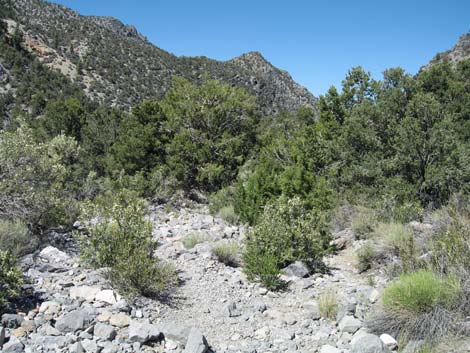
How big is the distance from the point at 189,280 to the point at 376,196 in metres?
5.85

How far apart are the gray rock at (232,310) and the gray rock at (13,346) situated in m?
2.64

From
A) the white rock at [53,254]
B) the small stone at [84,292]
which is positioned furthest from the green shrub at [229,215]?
the small stone at [84,292]

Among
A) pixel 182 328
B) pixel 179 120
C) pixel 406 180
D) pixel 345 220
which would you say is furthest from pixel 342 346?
pixel 179 120

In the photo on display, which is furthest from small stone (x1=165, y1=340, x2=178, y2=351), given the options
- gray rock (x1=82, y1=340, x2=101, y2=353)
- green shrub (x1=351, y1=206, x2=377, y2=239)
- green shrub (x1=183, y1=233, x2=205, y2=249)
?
green shrub (x1=351, y1=206, x2=377, y2=239)

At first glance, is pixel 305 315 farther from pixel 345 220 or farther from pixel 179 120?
pixel 179 120

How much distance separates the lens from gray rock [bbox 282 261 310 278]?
727cm

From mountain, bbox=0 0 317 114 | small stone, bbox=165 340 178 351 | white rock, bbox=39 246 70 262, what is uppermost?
mountain, bbox=0 0 317 114

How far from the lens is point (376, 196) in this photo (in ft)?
34.8

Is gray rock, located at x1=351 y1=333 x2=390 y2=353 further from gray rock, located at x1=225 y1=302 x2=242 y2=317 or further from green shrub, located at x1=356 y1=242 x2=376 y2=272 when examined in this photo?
green shrub, located at x1=356 y1=242 x2=376 y2=272

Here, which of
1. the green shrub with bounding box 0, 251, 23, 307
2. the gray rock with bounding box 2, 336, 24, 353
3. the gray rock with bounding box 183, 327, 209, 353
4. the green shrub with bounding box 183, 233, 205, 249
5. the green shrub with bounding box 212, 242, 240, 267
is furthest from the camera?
the green shrub with bounding box 183, 233, 205, 249

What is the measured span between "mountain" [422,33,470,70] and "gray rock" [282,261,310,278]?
41.7 m

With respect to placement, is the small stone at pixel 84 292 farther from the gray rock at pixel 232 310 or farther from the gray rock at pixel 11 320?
the gray rock at pixel 232 310

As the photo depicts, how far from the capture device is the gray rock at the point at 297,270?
7.27m

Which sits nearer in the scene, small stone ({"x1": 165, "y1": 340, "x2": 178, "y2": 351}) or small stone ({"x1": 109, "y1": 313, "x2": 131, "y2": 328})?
small stone ({"x1": 165, "y1": 340, "x2": 178, "y2": 351})
